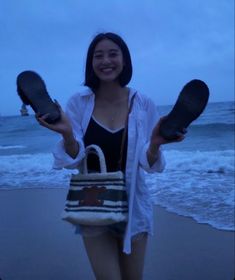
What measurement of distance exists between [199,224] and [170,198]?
2.38ft

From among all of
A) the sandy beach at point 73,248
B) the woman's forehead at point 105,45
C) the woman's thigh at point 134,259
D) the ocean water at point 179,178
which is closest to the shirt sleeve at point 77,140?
the woman's forehead at point 105,45

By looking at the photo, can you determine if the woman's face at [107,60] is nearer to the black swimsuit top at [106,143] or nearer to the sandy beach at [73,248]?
the black swimsuit top at [106,143]

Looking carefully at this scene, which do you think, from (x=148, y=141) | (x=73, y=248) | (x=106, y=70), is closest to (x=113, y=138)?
(x=148, y=141)

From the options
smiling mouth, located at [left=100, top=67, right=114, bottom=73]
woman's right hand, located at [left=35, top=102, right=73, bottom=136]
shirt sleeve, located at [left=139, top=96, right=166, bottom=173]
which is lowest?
shirt sleeve, located at [left=139, top=96, right=166, bottom=173]

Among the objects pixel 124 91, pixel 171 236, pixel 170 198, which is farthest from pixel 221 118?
pixel 124 91

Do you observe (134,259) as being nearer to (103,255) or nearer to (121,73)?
(103,255)

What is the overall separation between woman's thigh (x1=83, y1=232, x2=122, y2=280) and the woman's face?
61 cm

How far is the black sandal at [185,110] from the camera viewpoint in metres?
1.35

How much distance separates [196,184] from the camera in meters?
4.79

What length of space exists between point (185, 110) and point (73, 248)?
1724mm

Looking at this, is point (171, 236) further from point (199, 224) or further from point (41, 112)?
point (41, 112)

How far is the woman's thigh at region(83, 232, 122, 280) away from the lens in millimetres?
1523

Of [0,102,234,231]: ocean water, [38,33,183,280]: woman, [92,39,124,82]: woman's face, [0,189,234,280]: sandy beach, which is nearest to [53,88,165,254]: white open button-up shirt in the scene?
[38,33,183,280]: woman

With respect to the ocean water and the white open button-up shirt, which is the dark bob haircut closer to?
the white open button-up shirt
